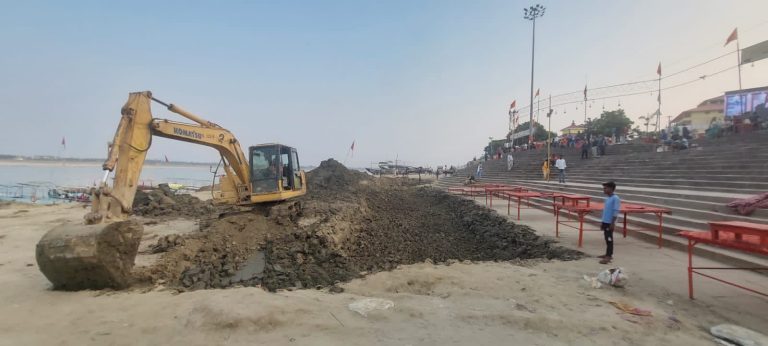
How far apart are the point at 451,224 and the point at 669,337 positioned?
10.8 metres

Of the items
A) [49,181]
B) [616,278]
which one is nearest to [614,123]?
[616,278]

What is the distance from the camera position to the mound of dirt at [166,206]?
16797 mm

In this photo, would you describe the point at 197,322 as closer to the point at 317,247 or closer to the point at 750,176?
the point at 317,247

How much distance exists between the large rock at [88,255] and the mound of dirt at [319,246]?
732mm

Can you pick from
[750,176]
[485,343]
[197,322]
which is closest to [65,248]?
[197,322]

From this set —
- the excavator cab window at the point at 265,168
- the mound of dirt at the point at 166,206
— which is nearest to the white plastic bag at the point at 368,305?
the excavator cab window at the point at 265,168

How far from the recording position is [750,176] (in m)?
11.5

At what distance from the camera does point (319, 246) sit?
9.02 meters

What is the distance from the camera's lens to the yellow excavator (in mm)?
5621

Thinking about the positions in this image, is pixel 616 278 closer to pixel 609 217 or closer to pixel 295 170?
pixel 609 217

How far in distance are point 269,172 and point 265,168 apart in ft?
0.59

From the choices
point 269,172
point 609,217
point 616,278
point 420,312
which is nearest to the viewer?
point 420,312

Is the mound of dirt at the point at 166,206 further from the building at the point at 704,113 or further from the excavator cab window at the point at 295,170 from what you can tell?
the building at the point at 704,113

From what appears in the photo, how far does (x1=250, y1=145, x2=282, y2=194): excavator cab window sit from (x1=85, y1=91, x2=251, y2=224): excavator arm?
89 centimetres
